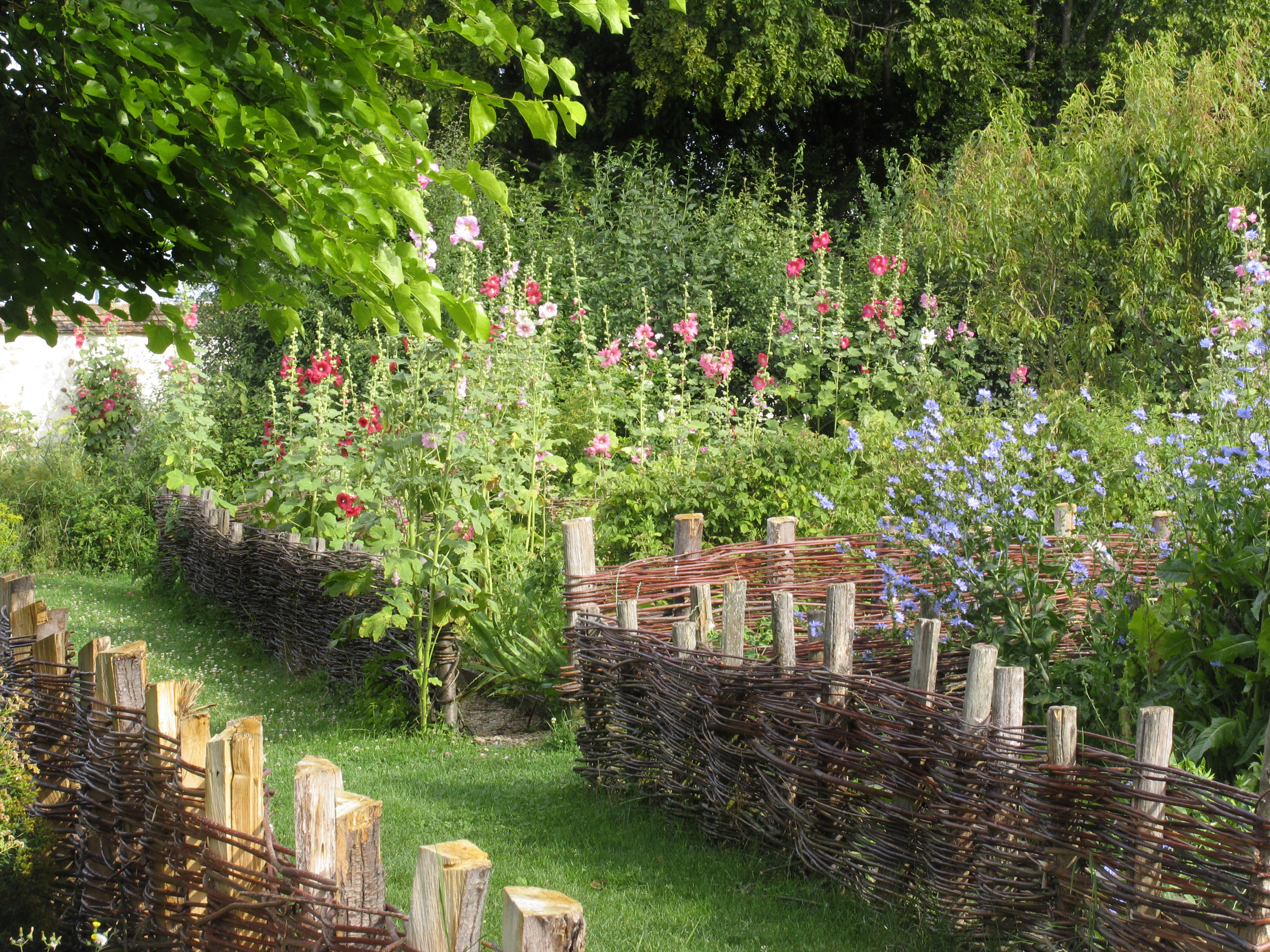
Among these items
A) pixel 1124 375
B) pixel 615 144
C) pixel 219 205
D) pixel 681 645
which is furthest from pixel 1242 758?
pixel 615 144

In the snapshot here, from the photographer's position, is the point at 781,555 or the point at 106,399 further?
the point at 106,399

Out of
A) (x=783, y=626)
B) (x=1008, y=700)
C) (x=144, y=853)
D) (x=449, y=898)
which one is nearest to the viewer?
(x=449, y=898)

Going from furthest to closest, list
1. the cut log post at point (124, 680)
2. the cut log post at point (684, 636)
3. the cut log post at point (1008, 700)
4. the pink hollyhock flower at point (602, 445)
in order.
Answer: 1. the pink hollyhock flower at point (602, 445)
2. the cut log post at point (684, 636)
3. the cut log post at point (1008, 700)
4. the cut log post at point (124, 680)

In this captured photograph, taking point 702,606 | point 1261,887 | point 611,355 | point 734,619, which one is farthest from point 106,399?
point 1261,887

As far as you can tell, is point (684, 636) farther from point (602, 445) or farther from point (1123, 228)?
point (1123, 228)

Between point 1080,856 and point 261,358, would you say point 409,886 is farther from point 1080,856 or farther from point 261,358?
point 261,358

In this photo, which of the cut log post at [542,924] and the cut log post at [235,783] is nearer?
the cut log post at [542,924]

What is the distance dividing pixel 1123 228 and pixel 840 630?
7.67 meters

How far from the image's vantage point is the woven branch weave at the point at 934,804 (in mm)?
2445

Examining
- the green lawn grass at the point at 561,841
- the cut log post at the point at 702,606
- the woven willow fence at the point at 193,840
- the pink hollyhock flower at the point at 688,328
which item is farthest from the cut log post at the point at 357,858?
the pink hollyhock flower at the point at 688,328

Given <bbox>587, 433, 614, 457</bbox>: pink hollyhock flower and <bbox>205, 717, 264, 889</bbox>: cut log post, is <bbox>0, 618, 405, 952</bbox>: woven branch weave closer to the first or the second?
<bbox>205, 717, 264, 889</bbox>: cut log post

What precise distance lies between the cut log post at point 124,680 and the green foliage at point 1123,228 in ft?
26.1

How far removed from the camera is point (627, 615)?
4.48 meters

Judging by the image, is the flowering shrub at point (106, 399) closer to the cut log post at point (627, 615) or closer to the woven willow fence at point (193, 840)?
the woven willow fence at point (193, 840)
